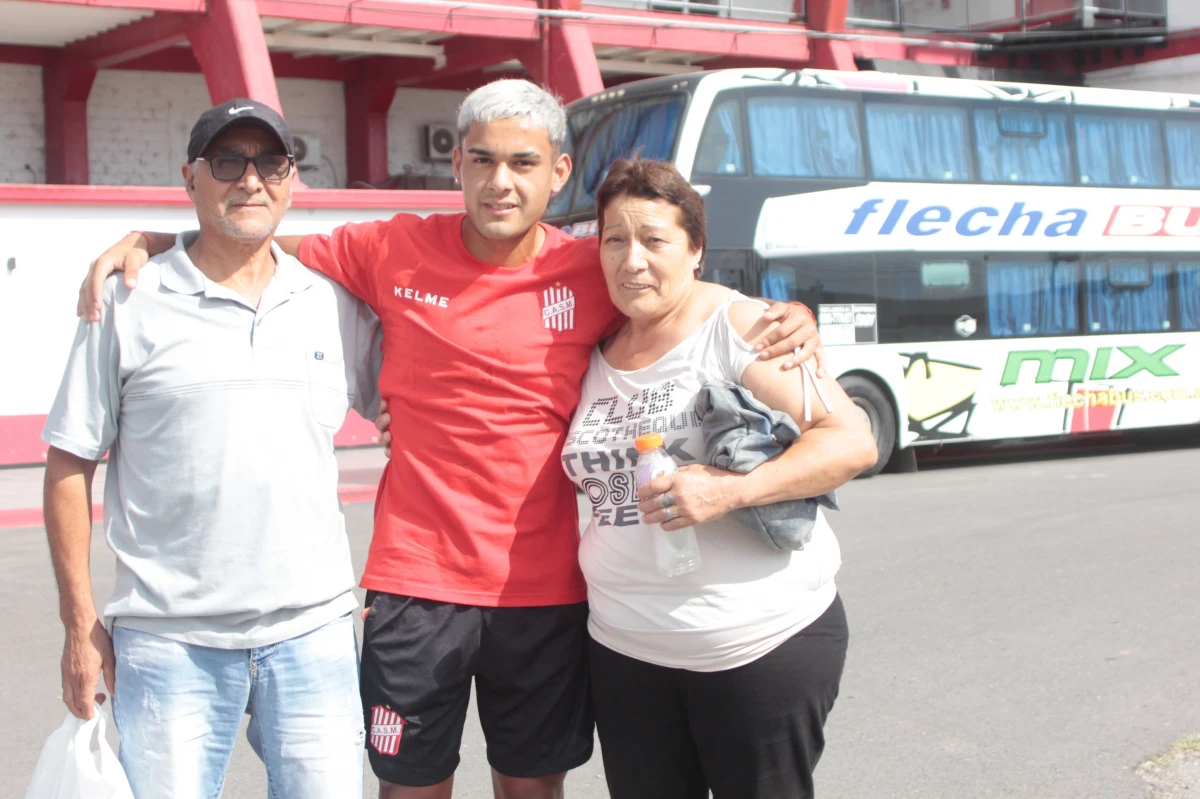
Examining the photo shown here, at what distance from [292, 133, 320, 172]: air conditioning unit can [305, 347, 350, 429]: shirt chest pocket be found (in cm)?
1736

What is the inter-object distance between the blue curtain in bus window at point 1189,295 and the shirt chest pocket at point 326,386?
45.4 feet

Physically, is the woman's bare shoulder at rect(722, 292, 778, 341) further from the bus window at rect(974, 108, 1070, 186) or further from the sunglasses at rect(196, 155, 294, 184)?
the bus window at rect(974, 108, 1070, 186)

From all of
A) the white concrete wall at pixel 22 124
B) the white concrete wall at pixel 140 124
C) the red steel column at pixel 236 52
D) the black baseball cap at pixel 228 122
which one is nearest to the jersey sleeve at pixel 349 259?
the black baseball cap at pixel 228 122

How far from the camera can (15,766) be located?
4621 millimetres

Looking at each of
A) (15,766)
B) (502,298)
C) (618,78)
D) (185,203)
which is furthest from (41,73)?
(502,298)

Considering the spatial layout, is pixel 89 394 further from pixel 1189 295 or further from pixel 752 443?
pixel 1189 295

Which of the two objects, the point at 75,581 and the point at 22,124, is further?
the point at 22,124

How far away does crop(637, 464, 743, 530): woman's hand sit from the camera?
2.61 metres

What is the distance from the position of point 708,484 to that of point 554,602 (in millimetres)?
602

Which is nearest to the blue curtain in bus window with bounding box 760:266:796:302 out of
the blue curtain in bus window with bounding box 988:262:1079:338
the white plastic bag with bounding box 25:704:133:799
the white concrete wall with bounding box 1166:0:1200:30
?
the blue curtain in bus window with bounding box 988:262:1079:338

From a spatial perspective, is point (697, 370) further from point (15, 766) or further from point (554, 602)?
point (15, 766)

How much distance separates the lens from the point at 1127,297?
14.4 m

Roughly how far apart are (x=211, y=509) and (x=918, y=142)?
11.6 meters

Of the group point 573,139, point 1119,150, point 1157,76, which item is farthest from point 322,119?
point 1157,76
